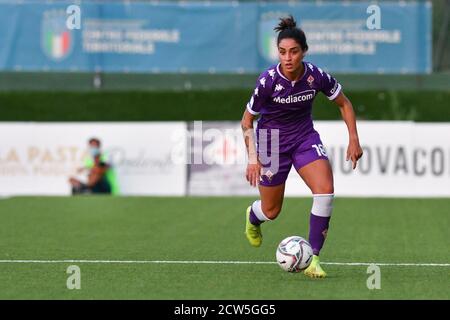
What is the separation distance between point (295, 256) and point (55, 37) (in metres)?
14.6

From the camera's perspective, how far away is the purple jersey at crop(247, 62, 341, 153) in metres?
10.2

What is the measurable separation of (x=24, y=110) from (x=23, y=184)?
3257 millimetres

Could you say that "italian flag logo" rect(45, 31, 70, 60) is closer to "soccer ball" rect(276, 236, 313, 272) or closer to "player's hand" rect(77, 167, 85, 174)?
"player's hand" rect(77, 167, 85, 174)

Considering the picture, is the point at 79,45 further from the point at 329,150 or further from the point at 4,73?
the point at 329,150

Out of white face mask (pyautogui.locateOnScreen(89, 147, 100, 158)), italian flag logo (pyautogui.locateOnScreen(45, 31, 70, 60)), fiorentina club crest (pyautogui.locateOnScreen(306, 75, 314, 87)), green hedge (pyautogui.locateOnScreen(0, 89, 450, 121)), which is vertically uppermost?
italian flag logo (pyautogui.locateOnScreen(45, 31, 70, 60))

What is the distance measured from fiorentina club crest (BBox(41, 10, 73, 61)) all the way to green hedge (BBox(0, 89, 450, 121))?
1.71 m

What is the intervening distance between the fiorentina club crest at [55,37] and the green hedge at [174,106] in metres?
1.71

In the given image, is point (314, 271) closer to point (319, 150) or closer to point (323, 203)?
point (323, 203)

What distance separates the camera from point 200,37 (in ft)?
77.2

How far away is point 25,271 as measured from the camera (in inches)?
409

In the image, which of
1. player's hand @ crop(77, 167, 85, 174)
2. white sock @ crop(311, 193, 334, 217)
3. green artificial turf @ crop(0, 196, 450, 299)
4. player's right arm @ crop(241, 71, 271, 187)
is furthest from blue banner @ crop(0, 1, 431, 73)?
white sock @ crop(311, 193, 334, 217)

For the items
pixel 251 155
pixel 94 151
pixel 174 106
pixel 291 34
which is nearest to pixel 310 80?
pixel 291 34

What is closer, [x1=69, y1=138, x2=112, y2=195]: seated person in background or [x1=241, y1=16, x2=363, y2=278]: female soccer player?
[x1=241, y1=16, x2=363, y2=278]: female soccer player

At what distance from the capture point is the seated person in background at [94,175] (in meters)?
22.5
